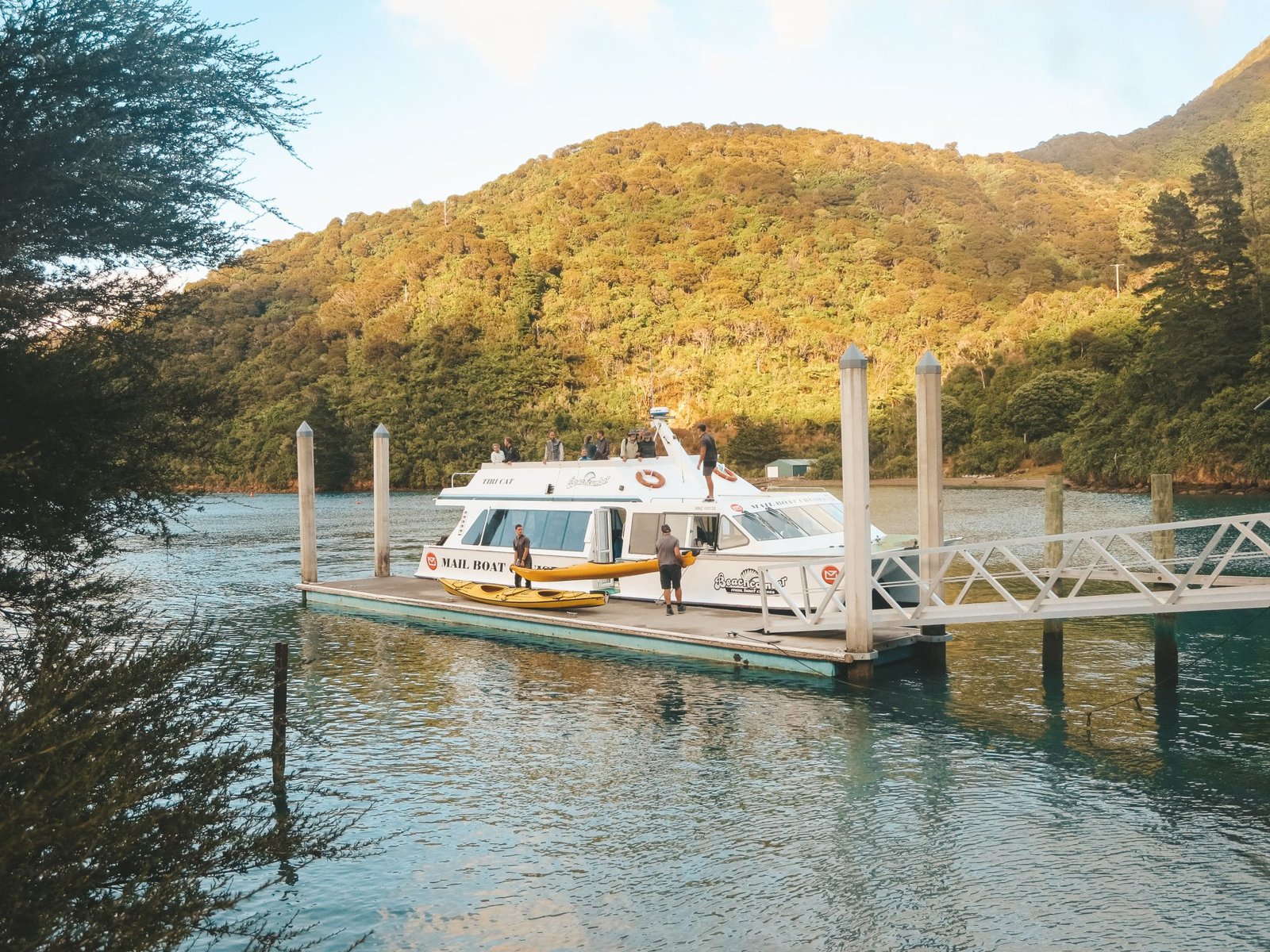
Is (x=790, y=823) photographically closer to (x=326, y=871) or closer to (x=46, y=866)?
(x=326, y=871)

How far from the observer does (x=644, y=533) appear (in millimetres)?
20828

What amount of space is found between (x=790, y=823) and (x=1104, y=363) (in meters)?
88.9

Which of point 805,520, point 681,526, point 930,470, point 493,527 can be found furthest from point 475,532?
point 930,470

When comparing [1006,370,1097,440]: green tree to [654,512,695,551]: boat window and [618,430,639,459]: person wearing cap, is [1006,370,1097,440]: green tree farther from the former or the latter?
[654,512,695,551]: boat window

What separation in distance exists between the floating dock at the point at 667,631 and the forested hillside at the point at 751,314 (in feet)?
163

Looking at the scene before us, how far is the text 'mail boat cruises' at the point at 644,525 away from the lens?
19.5m

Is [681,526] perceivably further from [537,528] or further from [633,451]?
[537,528]

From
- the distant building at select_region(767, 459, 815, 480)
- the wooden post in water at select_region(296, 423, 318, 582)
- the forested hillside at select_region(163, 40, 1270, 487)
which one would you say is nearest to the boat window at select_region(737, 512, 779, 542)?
the wooden post in water at select_region(296, 423, 318, 582)

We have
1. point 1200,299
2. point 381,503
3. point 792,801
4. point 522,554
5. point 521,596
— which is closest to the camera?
point 792,801

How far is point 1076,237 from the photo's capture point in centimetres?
13175

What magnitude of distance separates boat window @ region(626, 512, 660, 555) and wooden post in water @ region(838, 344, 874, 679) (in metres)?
5.83

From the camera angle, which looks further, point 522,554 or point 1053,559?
point 522,554

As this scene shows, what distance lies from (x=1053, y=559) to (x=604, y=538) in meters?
8.51

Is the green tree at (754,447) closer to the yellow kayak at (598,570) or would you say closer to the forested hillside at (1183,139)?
the yellow kayak at (598,570)
